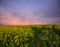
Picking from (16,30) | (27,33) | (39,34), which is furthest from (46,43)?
(16,30)

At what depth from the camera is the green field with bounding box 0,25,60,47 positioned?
3.36 meters

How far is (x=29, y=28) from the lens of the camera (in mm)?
3490

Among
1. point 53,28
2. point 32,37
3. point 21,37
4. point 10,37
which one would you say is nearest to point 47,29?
point 53,28

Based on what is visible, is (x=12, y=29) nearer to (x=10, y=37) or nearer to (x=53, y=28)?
(x=10, y=37)

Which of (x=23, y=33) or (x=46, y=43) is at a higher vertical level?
(x=23, y=33)

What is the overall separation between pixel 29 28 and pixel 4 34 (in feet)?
1.91

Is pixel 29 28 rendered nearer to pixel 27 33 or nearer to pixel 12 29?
pixel 27 33

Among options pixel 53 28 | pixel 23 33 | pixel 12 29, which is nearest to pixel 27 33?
pixel 23 33

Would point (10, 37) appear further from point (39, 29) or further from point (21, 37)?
point (39, 29)

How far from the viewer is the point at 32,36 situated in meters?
3.40

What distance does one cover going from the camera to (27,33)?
3.43m

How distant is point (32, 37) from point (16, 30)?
1.31ft

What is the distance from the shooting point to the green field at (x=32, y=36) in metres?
3.36

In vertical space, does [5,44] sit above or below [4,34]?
below
